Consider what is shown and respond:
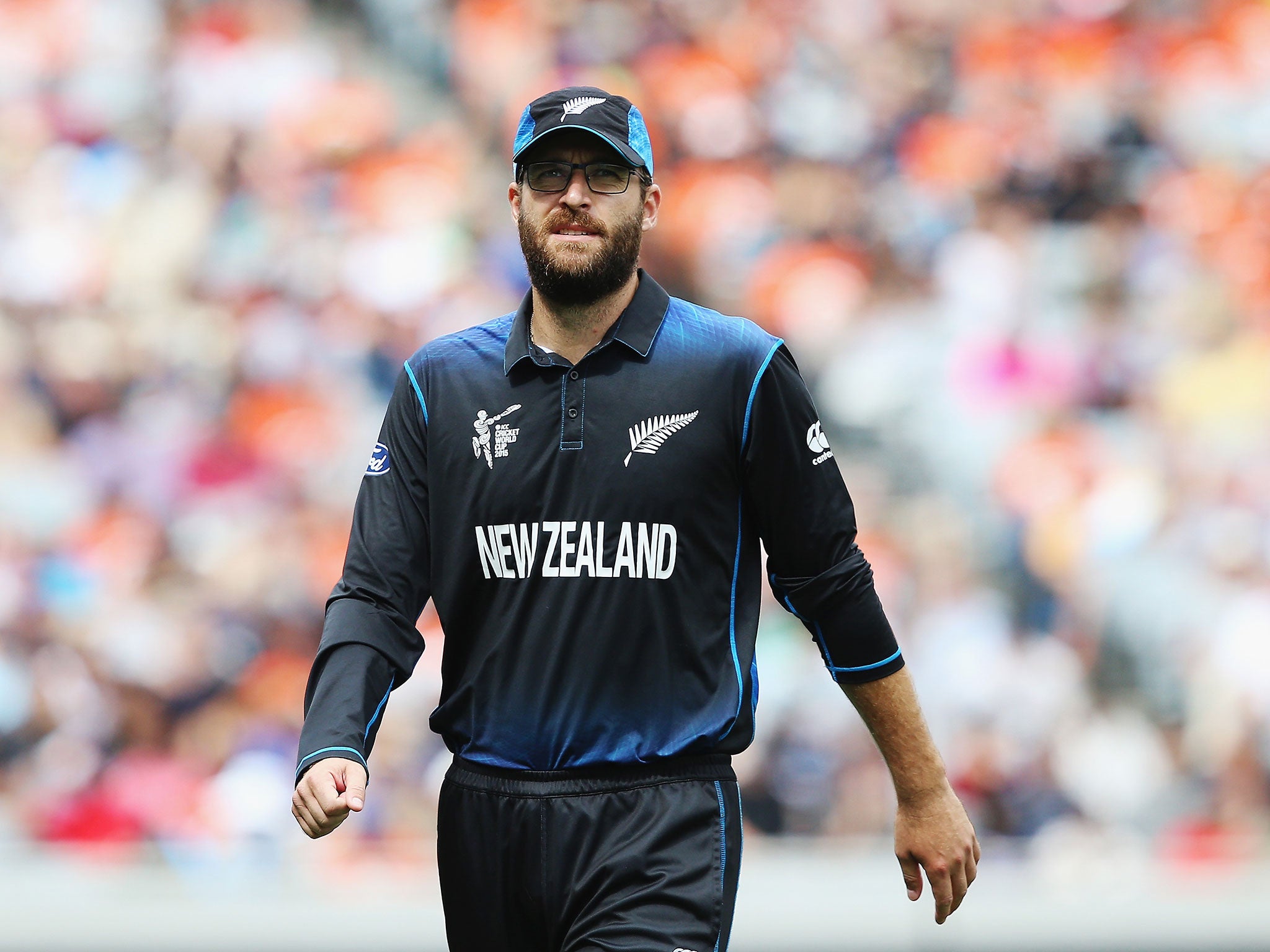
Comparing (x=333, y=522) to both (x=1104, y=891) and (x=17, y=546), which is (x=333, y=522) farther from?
(x=1104, y=891)

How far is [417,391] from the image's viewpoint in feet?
10.6

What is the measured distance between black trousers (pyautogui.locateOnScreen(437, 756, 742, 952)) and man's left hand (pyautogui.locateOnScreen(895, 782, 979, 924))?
0.32 meters

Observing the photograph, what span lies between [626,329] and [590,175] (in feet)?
0.95

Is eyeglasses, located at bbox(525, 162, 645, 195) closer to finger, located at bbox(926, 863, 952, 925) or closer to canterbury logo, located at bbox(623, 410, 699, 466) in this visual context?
canterbury logo, located at bbox(623, 410, 699, 466)

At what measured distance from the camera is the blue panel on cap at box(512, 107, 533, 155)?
10.2 feet

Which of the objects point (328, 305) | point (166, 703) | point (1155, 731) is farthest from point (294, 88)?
point (1155, 731)

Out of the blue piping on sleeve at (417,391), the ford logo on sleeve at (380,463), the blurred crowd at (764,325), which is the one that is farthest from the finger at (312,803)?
the blurred crowd at (764,325)

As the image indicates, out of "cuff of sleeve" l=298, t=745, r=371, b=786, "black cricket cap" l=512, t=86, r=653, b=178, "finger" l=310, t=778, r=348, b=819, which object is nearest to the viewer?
"finger" l=310, t=778, r=348, b=819

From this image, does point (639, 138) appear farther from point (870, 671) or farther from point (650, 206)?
point (870, 671)

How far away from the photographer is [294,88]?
10.2 metres

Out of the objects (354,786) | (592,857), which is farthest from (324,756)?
(592,857)

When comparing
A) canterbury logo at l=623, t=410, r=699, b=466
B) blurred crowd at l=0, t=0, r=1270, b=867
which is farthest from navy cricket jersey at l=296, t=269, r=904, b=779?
blurred crowd at l=0, t=0, r=1270, b=867

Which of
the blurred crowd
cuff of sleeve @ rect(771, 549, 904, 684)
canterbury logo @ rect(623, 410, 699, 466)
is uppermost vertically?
the blurred crowd

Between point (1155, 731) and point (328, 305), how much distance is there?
472cm
